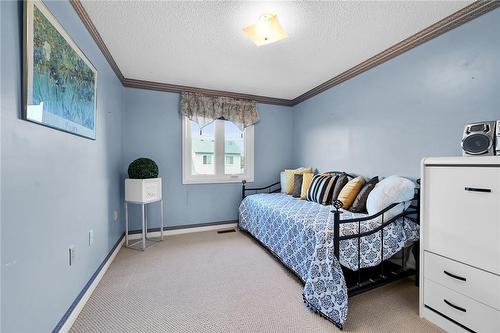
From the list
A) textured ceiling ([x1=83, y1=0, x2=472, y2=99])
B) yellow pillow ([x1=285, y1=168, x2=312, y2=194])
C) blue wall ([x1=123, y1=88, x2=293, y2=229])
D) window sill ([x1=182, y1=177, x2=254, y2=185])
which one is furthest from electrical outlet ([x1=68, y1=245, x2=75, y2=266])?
yellow pillow ([x1=285, y1=168, x2=312, y2=194])

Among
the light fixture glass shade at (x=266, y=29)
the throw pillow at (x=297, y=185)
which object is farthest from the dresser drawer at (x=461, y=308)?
the light fixture glass shade at (x=266, y=29)

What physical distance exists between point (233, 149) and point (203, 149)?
0.52 meters

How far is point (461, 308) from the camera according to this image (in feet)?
4.25

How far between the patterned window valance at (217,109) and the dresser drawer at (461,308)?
9.76 feet

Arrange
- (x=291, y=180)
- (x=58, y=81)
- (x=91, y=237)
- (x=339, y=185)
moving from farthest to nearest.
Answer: (x=291, y=180)
(x=339, y=185)
(x=91, y=237)
(x=58, y=81)

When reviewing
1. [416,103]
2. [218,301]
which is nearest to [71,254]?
[218,301]

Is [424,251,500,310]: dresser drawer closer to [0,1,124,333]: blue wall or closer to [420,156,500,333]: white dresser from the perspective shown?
[420,156,500,333]: white dresser

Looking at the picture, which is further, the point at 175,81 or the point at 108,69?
the point at 175,81

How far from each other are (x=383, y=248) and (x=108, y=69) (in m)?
3.26

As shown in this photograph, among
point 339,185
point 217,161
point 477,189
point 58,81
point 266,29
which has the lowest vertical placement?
point 339,185

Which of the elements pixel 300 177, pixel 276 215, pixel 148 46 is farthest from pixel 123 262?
pixel 300 177

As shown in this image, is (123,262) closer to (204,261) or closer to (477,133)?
(204,261)

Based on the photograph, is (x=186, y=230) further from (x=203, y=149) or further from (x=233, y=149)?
(x=233, y=149)

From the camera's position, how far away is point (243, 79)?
9.73ft
